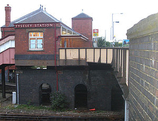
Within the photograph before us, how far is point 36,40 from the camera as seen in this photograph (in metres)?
16.5

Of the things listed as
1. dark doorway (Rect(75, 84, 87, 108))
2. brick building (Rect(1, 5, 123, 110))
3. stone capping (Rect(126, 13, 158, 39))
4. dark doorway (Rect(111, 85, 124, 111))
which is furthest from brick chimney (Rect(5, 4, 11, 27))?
stone capping (Rect(126, 13, 158, 39))

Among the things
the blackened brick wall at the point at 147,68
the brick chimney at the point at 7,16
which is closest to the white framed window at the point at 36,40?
the brick chimney at the point at 7,16

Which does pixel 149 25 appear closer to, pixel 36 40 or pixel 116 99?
pixel 36 40

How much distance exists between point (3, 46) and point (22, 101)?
5.10 meters

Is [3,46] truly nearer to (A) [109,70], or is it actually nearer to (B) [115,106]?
(A) [109,70]

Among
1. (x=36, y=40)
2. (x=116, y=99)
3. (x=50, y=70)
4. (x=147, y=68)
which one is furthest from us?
(x=116, y=99)

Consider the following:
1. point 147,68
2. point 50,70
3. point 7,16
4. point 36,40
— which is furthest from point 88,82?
point 7,16

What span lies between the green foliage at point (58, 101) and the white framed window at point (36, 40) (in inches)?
161

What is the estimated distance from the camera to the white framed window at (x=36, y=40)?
16500 mm

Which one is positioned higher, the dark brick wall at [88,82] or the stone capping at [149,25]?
the stone capping at [149,25]

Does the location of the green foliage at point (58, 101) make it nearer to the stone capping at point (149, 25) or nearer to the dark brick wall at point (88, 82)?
the dark brick wall at point (88, 82)

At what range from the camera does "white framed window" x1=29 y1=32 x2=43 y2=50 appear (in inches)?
650

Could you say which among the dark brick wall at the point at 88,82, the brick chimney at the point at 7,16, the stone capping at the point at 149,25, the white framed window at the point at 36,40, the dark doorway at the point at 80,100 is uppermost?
the brick chimney at the point at 7,16

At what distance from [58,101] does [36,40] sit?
5.28 metres
